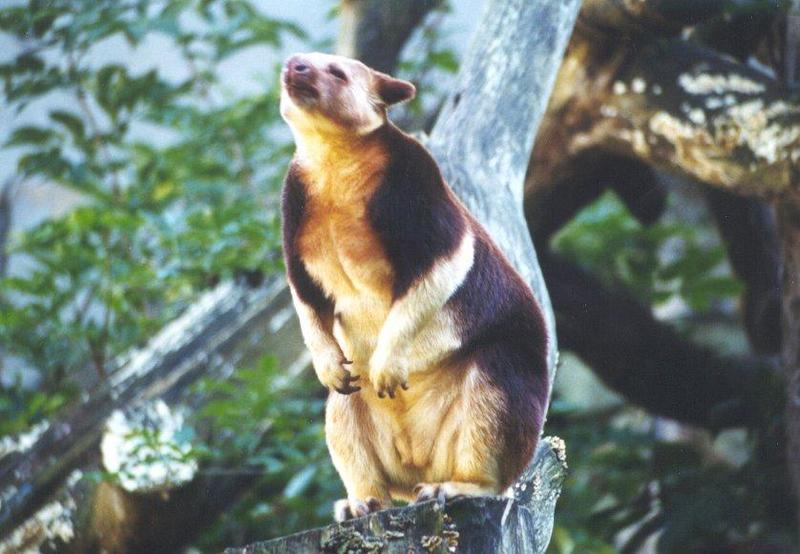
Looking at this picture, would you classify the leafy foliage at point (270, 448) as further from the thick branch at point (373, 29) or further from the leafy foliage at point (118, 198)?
the thick branch at point (373, 29)

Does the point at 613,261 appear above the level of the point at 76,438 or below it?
below

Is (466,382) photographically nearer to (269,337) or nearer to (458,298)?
(458,298)

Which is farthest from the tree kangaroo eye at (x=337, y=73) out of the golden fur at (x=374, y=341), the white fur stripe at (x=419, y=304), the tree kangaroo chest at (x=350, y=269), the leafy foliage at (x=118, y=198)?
the leafy foliage at (x=118, y=198)

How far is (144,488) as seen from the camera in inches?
167

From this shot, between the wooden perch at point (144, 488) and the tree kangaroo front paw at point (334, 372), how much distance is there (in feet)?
6.82

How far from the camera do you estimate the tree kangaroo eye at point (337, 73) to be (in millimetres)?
2184

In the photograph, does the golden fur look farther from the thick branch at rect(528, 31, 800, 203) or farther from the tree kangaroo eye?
the thick branch at rect(528, 31, 800, 203)

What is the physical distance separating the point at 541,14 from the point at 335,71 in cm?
172

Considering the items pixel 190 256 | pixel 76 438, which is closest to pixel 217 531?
pixel 76 438

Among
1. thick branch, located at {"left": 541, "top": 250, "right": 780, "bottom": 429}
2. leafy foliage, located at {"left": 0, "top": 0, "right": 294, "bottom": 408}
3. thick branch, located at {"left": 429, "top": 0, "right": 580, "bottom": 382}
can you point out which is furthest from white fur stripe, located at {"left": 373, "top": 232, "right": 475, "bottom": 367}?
thick branch, located at {"left": 541, "top": 250, "right": 780, "bottom": 429}

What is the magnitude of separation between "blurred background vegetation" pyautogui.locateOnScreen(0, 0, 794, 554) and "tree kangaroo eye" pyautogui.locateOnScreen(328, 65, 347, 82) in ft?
6.92

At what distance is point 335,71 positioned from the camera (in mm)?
2189

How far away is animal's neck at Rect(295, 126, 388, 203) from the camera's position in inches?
90.6

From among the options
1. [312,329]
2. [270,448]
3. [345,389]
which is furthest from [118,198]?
[345,389]
